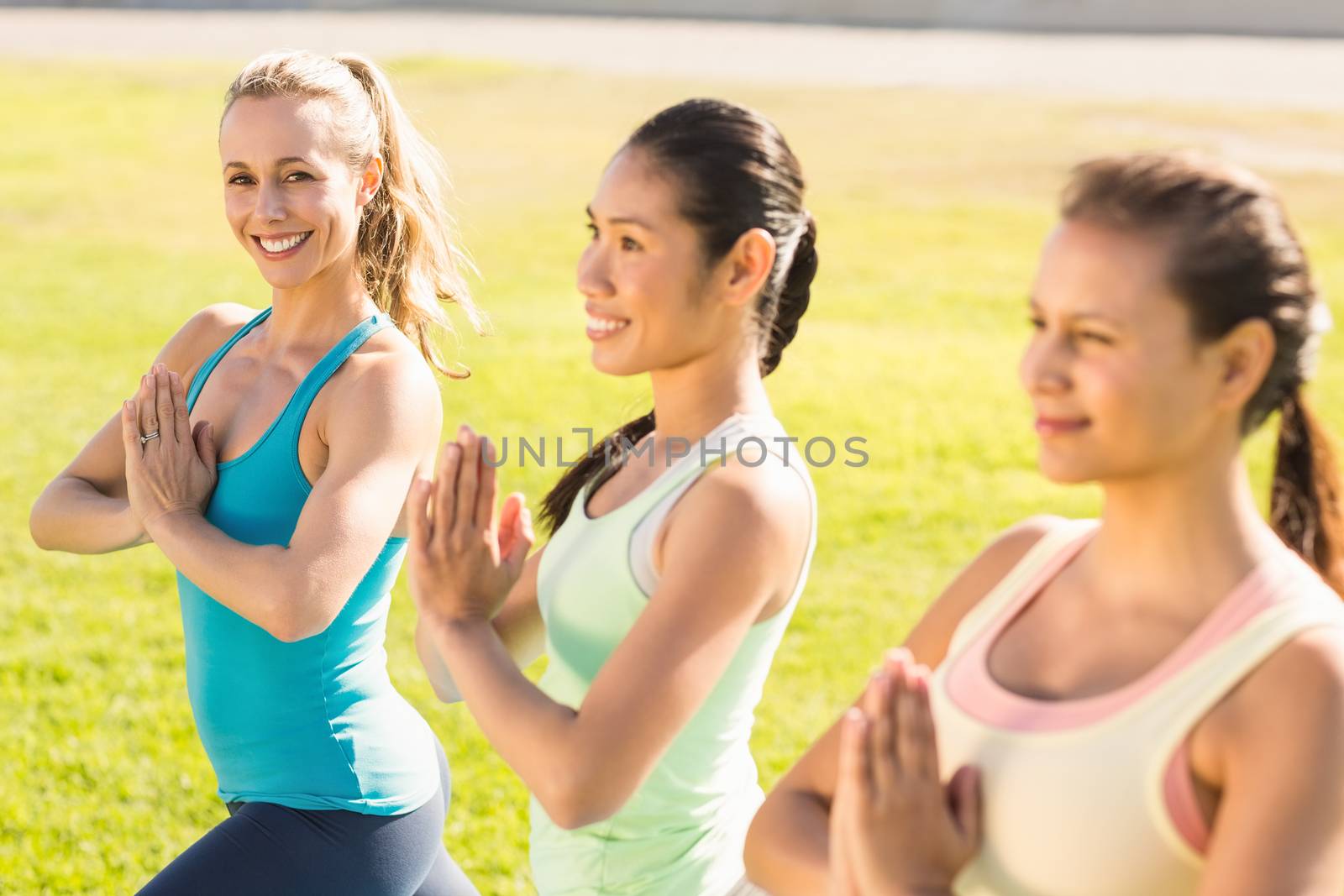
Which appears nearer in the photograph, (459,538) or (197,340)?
(459,538)

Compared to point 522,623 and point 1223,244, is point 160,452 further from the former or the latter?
point 1223,244

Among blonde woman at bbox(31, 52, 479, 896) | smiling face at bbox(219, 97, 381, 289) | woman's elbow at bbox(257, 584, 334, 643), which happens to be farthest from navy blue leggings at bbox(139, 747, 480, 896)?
smiling face at bbox(219, 97, 381, 289)

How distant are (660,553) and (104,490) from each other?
136cm

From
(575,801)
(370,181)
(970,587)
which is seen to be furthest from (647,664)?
(370,181)

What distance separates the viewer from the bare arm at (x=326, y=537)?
2355 millimetres

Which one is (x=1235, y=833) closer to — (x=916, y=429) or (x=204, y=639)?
(x=204, y=639)

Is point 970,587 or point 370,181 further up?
point 370,181

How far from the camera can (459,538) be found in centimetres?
193

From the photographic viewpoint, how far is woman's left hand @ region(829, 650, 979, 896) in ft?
4.99

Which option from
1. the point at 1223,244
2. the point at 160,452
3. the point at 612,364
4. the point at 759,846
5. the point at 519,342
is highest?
the point at 1223,244

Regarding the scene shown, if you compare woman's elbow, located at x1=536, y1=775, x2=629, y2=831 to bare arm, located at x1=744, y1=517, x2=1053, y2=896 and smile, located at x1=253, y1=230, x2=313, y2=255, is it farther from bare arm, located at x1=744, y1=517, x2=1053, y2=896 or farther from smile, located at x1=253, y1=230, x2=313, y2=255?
smile, located at x1=253, y1=230, x2=313, y2=255

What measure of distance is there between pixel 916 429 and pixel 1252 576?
742cm

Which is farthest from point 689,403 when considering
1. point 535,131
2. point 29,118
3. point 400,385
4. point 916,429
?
point 29,118

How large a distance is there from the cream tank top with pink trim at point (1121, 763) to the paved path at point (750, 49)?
20.9 meters
